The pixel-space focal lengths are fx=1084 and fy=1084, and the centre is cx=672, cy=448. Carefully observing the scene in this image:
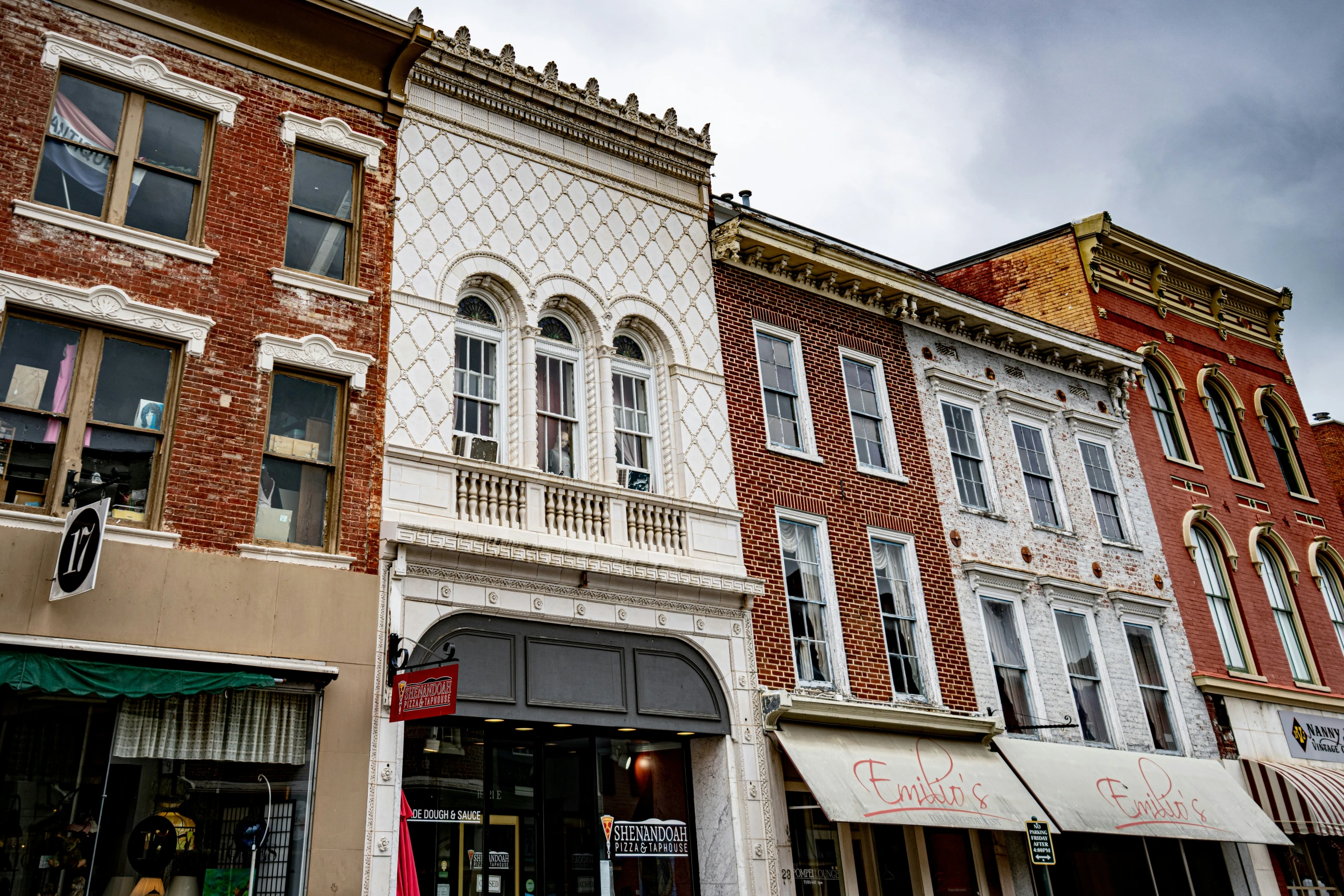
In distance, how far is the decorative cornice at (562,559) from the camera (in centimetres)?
1169

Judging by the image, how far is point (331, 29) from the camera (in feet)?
43.6

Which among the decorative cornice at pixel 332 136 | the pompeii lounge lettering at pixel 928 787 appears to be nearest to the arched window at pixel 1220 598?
the pompeii lounge lettering at pixel 928 787

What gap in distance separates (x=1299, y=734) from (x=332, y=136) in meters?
20.2

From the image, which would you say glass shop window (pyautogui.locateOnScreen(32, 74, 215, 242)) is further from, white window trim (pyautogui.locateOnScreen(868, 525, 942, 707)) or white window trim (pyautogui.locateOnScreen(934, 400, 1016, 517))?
white window trim (pyautogui.locateOnScreen(934, 400, 1016, 517))

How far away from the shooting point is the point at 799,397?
→ 661 inches

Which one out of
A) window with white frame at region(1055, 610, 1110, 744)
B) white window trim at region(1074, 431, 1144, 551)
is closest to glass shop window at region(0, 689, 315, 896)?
window with white frame at region(1055, 610, 1110, 744)

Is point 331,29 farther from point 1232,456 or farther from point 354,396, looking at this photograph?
point 1232,456

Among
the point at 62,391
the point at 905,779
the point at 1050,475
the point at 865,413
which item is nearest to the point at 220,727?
the point at 62,391

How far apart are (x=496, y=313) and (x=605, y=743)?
560 centimetres

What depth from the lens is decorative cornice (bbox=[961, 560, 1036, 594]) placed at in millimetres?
17281

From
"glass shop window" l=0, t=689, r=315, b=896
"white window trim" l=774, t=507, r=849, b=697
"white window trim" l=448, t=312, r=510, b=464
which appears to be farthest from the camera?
"white window trim" l=774, t=507, r=849, b=697

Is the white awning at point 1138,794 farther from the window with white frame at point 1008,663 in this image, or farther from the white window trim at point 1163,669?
the window with white frame at point 1008,663

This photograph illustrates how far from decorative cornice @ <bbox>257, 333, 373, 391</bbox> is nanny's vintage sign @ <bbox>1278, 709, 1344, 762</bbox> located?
18463 millimetres

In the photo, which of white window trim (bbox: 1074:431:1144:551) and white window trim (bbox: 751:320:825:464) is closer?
white window trim (bbox: 751:320:825:464)
